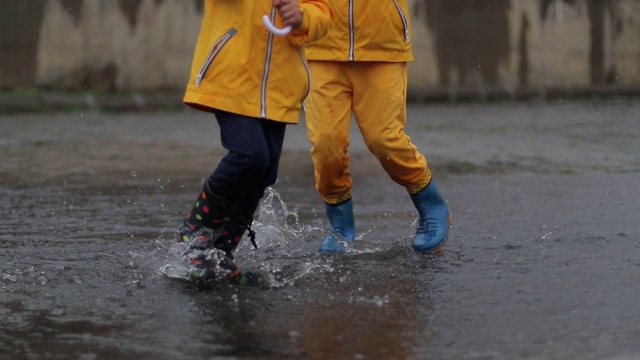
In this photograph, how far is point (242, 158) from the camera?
4473mm

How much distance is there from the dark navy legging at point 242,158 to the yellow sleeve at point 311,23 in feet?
1.11

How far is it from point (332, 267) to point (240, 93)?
2.82ft

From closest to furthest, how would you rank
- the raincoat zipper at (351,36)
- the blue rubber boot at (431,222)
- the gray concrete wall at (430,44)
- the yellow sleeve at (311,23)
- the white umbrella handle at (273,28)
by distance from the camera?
the white umbrella handle at (273,28)
the yellow sleeve at (311,23)
the raincoat zipper at (351,36)
the blue rubber boot at (431,222)
the gray concrete wall at (430,44)

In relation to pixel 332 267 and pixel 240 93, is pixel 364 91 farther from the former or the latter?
pixel 240 93

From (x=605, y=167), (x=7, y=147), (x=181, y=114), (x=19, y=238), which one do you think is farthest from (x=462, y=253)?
(x=181, y=114)

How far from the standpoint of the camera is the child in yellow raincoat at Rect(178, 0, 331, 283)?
14.7 feet

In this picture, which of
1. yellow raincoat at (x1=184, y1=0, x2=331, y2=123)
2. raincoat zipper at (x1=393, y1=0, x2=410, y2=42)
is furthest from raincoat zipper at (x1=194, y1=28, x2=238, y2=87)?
raincoat zipper at (x1=393, y1=0, x2=410, y2=42)

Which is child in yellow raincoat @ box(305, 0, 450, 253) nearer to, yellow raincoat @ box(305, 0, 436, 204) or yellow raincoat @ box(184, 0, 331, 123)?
yellow raincoat @ box(305, 0, 436, 204)

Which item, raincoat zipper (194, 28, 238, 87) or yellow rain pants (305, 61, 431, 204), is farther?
yellow rain pants (305, 61, 431, 204)

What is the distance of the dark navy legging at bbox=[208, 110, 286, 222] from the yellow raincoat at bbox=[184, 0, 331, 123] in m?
0.06

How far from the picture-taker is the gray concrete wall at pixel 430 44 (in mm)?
13852

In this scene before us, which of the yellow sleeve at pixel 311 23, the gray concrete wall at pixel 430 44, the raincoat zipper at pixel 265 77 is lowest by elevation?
the gray concrete wall at pixel 430 44

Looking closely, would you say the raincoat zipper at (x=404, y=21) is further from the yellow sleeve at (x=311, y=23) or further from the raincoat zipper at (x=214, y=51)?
the raincoat zipper at (x=214, y=51)

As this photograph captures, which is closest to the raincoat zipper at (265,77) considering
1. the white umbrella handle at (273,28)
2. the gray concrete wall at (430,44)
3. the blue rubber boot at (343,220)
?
the white umbrella handle at (273,28)
